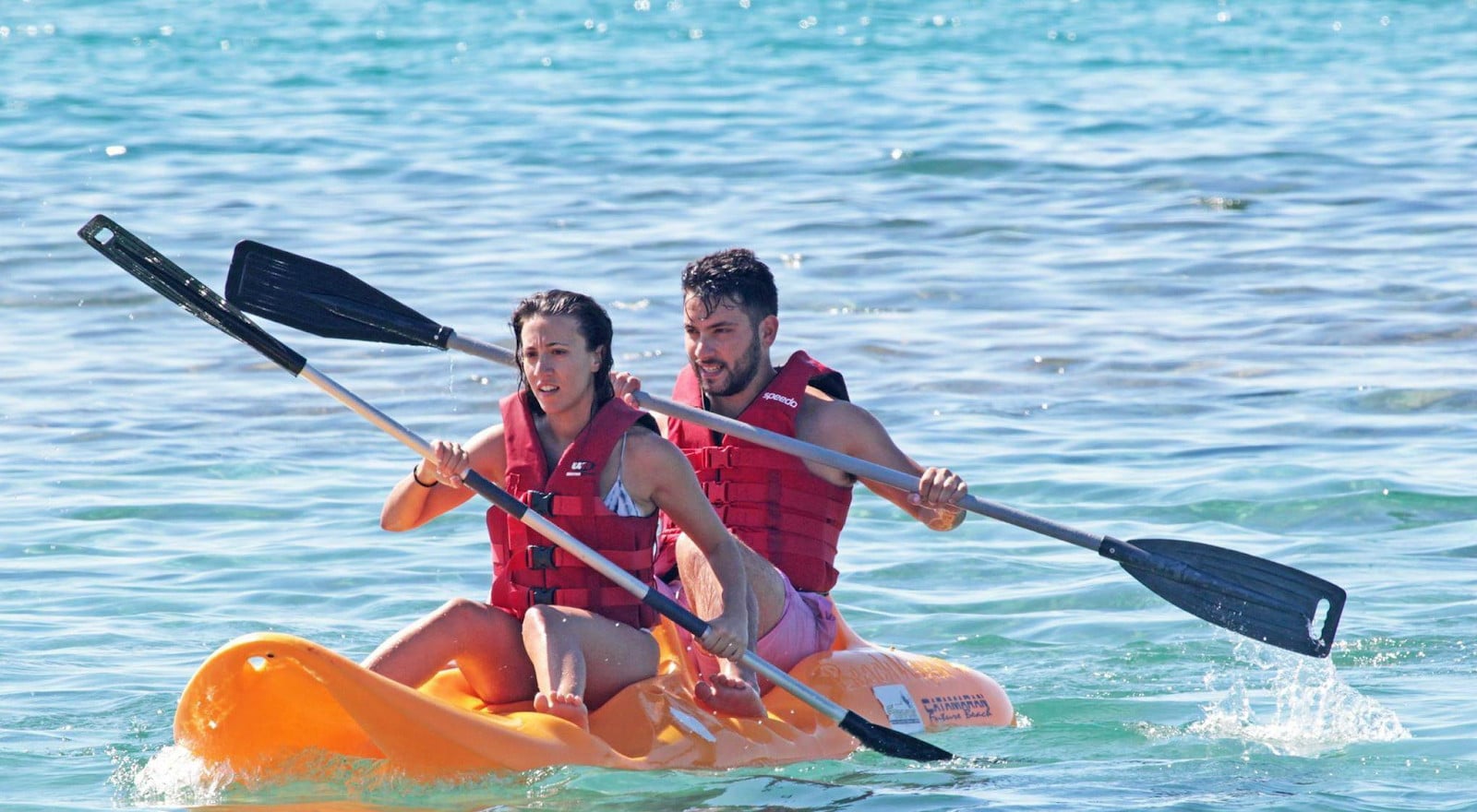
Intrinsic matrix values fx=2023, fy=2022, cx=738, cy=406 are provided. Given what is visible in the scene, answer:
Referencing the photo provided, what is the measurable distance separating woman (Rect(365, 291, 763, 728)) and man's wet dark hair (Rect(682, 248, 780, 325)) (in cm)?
46

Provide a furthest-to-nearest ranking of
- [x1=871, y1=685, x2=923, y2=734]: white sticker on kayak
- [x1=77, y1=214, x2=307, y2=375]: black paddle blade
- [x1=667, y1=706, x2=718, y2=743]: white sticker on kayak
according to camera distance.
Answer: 1. [x1=871, y1=685, x2=923, y2=734]: white sticker on kayak
2. [x1=77, y1=214, x2=307, y2=375]: black paddle blade
3. [x1=667, y1=706, x2=718, y2=743]: white sticker on kayak

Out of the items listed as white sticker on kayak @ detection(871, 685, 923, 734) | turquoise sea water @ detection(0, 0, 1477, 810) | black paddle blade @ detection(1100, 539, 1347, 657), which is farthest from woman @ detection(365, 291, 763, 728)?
black paddle blade @ detection(1100, 539, 1347, 657)

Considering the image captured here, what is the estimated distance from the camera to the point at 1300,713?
5.52 meters

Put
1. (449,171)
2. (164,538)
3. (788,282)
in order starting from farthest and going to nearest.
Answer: (449,171)
(788,282)
(164,538)

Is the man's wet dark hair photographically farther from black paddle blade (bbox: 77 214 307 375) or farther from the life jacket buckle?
black paddle blade (bbox: 77 214 307 375)

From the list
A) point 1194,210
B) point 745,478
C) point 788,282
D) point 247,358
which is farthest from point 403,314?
point 1194,210

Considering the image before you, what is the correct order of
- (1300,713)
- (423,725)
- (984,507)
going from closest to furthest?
(423,725) < (984,507) < (1300,713)

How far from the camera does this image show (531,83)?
74.1 feet

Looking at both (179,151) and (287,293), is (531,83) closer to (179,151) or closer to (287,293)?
(179,151)

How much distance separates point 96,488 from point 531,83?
592 inches

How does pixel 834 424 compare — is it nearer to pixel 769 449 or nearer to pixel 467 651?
pixel 769 449

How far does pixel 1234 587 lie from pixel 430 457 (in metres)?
2.21

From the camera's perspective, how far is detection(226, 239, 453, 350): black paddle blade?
5590 millimetres

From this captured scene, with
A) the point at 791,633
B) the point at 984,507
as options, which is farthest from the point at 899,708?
the point at 984,507
